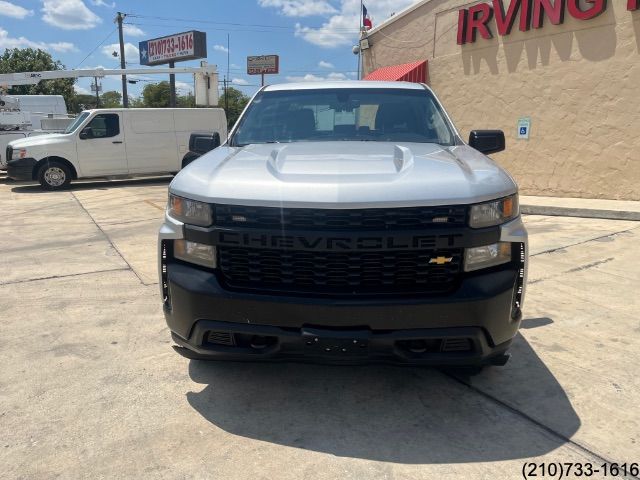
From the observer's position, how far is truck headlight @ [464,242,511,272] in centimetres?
245

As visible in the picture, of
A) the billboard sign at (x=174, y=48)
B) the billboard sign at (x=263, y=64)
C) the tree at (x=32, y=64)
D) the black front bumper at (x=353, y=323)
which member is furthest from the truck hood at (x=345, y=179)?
the billboard sign at (x=263, y=64)

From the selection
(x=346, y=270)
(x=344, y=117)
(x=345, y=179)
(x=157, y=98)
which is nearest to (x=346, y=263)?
(x=346, y=270)

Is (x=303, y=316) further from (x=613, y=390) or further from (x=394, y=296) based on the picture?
(x=613, y=390)

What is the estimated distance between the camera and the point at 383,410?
110 inches

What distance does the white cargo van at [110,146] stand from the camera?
505 inches

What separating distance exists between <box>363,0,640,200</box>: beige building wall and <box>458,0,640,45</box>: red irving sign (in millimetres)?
149

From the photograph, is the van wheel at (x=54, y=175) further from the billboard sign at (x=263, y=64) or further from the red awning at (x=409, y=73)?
the billboard sign at (x=263, y=64)

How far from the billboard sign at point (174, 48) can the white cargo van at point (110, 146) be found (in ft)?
86.1

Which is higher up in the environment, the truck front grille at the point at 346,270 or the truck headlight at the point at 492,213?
the truck headlight at the point at 492,213

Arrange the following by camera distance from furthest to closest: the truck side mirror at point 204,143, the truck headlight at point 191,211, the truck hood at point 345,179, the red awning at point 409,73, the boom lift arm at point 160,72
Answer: the boom lift arm at point 160,72 → the red awning at point 409,73 → the truck side mirror at point 204,143 → the truck headlight at point 191,211 → the truck hood at point 345,179

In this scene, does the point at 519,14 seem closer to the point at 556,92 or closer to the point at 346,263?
the point at 556,92

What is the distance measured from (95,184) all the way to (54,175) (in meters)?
1.80

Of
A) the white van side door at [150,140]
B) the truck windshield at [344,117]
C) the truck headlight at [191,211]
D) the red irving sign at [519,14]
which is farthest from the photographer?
the white van side door at [150,140]

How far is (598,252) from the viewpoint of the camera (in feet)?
20.3
